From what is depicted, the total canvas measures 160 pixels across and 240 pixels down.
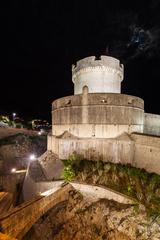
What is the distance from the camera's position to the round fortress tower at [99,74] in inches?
650

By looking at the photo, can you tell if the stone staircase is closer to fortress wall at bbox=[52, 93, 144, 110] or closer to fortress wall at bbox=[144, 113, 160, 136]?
fortress wall at bbox=[52, 93, 144, 110]

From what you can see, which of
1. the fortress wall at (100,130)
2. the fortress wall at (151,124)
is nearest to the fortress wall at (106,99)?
the fortress wall at (100,130)

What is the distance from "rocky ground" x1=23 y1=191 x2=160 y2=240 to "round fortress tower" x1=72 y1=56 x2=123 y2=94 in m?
9.40

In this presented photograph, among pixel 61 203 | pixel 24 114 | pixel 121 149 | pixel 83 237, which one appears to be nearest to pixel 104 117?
pixel 121 149

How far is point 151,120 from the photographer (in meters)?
16.9

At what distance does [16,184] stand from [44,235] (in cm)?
798

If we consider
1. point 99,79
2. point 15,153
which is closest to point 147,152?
point 99,79

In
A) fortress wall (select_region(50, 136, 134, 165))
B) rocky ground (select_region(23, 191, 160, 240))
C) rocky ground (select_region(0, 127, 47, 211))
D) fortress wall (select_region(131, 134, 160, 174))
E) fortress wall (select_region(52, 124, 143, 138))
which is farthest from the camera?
rocky ground (select_region(0, 127, 47, 211))

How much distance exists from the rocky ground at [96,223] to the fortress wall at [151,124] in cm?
780

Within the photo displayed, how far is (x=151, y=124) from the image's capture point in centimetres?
1686

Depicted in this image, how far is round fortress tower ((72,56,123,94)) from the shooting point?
1650 centimetres

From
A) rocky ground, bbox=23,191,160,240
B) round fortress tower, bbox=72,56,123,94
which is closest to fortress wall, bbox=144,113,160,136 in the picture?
round fortress tower, bbox=72,56,123,94

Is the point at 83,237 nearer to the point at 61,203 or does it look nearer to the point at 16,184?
the point at 61,203

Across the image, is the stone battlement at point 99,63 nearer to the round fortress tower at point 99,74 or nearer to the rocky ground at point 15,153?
the round fortress tower at point 99,74
